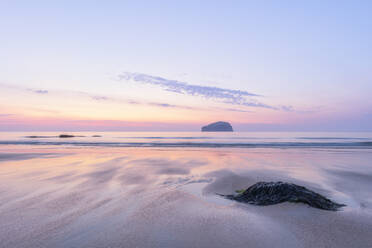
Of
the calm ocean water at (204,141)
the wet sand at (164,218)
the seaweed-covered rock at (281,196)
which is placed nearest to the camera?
the wet sand at (164,218)

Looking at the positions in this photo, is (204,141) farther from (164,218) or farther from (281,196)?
(164,218)

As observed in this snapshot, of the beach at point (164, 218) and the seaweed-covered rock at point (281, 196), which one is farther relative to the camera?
the seaweed-covered rock at point (281, 196)

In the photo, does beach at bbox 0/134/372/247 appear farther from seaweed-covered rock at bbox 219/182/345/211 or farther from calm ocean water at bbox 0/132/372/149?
calm ocean water at bbox 0/132/372/149

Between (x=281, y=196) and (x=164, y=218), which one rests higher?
(x=281, y=196)

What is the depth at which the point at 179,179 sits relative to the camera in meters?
8.17

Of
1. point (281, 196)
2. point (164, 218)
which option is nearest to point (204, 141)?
point (281, 196)

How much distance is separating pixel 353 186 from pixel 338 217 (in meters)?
3.79

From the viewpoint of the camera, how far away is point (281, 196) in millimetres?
5168

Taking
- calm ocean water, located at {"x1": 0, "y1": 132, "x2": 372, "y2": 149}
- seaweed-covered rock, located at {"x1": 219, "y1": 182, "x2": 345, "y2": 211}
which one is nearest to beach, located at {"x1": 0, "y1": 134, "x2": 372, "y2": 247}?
seaweed-covered rock, located at {"x1": 219, "y1": 182, "x2": 345, "y2": 211}

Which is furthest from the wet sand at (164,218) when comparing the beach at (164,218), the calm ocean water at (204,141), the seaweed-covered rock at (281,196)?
the calm ocean water at (204,141)

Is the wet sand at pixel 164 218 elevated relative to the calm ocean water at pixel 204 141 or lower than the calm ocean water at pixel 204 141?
lower

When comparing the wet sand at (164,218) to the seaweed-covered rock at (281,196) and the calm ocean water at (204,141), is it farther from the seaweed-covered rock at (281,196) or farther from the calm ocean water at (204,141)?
the calm ocean water at (204,141)

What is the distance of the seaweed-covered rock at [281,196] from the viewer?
498 cm

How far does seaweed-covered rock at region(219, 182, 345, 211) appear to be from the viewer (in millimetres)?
4980
